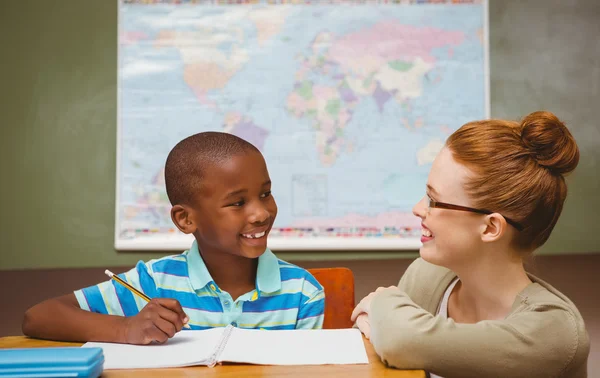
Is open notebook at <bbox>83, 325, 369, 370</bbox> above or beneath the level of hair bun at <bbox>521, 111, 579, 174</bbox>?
beneath

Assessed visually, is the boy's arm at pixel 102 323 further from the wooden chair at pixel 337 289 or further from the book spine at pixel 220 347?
the wooden chair at pixel 337 289

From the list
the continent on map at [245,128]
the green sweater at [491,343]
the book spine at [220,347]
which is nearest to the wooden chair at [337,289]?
the book spine at [220,347]

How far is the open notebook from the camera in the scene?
100 centimetres

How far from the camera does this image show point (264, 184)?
1371 mm

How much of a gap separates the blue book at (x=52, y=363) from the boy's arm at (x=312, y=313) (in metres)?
0.56

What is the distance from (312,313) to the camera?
1382 mm

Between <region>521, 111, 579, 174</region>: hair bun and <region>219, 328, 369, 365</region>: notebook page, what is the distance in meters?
0.46

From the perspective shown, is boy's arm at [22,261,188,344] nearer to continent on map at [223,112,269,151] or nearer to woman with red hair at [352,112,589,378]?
woman with red hair at [352,112,589,378]

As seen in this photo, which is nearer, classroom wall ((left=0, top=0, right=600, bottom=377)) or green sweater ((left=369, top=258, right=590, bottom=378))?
green sweater ((left=369, top=258, right=590, bottom=378))

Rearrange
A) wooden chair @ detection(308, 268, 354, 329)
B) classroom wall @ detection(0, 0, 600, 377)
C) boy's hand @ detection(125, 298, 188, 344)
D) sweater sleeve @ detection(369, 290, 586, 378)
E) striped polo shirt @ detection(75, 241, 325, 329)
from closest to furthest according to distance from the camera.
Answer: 1. sweater sleeve @ detection(369, 290, 586, 378)
2. boy's hand @ detection(125, 298, 188, 344)
3. striped polo shirt @ detection(75, 241, 325, 329)
4. wooden chair @ detection(308, 268, 354, 329)
5. classroom wall @ detection(0, 0, 600, 377)

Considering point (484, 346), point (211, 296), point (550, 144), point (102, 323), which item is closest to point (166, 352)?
point (102, 323)

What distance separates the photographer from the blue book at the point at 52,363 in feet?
2.79

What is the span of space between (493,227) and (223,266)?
0.57 metres

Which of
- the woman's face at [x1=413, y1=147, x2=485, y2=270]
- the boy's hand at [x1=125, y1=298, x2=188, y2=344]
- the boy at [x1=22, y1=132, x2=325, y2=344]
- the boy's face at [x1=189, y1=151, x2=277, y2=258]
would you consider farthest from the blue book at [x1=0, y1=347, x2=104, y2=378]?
the woman's face at [x1=413, y1=147, x2=485, y2=270]
